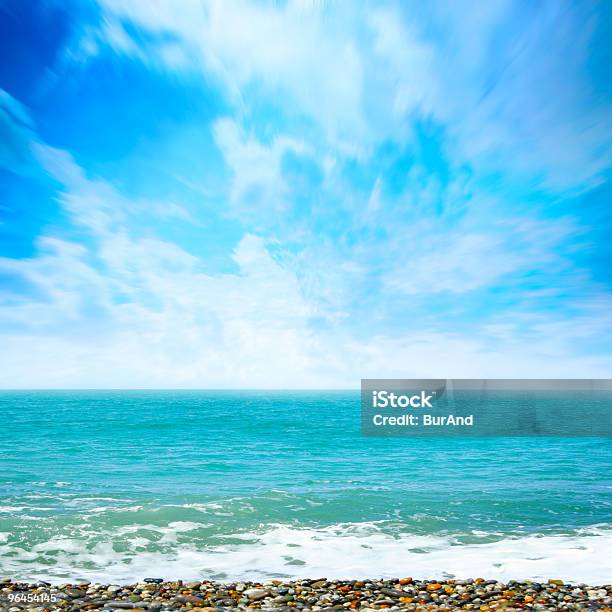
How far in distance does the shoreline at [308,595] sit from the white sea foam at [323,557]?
798 millimetres

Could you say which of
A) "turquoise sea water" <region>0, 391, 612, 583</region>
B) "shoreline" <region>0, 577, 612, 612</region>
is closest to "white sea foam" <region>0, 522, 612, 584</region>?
"turquoise sea water" <region>0, 391, 612, 583</region>

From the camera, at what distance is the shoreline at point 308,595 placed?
844 centimetres

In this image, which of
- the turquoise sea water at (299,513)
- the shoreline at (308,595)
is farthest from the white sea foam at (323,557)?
the shoreline at (308,595)

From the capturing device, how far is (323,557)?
11.8m

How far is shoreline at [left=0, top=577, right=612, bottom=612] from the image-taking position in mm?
8438

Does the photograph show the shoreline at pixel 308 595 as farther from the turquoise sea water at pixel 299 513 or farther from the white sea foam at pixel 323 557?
the turquoise sea water at pixel 299 513

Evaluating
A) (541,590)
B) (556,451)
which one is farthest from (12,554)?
(556,451)

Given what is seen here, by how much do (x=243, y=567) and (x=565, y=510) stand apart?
12.6m

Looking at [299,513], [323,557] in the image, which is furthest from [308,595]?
[299,513]

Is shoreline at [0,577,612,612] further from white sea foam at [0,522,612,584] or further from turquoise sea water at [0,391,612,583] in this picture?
turquoise sea water at [0,391,612,583]

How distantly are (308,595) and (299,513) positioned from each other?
23.9ft

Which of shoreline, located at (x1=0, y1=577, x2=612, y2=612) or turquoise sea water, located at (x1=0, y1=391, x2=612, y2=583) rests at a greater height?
shoreline, located at (x1=0, y1=577, x2=612, y2=612)

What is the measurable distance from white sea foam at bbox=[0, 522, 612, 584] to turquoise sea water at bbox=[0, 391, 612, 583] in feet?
0.18

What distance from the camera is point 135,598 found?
28.9ft
